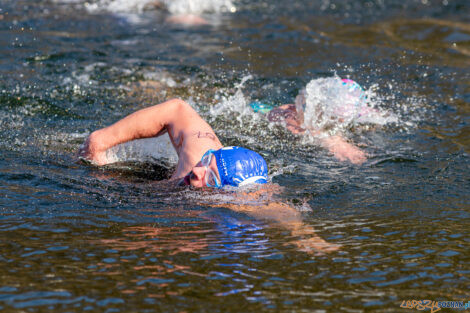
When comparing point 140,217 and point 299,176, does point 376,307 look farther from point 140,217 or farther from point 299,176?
point 299,176

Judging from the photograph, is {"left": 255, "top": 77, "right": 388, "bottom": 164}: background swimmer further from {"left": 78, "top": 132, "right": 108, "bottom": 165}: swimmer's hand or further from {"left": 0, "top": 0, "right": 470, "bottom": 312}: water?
{"left": 78, "top": 132, "right": 108, "bottom": 165}: swimmer's hand

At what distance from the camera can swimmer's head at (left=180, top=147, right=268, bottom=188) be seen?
199 inches

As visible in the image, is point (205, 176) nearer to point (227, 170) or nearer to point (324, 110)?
point (227, 170)

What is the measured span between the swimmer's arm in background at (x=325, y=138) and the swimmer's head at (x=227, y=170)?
163 centimetres

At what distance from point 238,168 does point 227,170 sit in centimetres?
9

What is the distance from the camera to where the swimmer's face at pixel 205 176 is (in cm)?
507

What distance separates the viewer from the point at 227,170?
505cm

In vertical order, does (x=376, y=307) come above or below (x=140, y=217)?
below

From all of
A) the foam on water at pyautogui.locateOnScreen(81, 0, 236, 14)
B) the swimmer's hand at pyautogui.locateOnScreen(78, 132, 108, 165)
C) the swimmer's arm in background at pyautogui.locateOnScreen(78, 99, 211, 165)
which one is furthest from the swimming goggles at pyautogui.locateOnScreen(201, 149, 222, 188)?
the foam on water at pyautogui.locateOnScreen(81, 0, 236, 14)

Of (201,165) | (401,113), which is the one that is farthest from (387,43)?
(201,165)

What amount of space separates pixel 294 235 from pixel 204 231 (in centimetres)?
64

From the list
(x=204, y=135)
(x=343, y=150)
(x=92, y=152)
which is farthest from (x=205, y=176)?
(x=343, y=150)

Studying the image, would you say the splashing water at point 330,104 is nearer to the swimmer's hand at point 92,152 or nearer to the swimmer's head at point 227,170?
the swimmer's head at point 227,170

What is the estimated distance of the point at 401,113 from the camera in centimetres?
805
